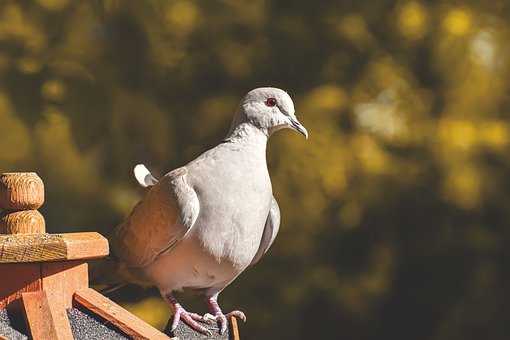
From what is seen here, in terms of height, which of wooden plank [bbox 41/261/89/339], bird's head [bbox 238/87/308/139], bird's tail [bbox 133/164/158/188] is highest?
bird's head [bbox 238/87/308/139]

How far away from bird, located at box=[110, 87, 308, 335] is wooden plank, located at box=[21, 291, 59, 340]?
46 cm

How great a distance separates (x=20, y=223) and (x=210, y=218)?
1.60ft

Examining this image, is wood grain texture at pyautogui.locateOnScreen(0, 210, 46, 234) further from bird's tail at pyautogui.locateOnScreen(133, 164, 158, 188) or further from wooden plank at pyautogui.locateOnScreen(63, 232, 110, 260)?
bird's tail at pyautogui.locateOnScreen(133, 164, 158, 188)

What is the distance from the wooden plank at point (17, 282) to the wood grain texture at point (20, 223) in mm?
66

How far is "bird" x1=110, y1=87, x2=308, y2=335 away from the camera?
5.72 feet

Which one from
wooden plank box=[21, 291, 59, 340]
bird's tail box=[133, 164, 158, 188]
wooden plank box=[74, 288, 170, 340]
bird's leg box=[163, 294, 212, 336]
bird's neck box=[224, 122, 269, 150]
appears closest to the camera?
wooden plank box=[21, 291, 59, 340]

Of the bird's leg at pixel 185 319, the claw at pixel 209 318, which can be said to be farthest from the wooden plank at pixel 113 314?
the claw at pixel 209 318

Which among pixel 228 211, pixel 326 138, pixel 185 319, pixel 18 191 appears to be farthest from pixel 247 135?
pixel 326 138

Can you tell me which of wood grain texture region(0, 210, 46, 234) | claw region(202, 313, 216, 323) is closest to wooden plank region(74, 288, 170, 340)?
wood grain texture region(0, 210, 46, 234)

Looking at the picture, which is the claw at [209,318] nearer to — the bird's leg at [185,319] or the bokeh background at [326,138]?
the bird's leg at [185,319]

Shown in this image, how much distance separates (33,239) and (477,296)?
8.51 feet

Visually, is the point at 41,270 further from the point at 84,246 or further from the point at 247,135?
the point at 247,135

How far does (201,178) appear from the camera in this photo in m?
1.77

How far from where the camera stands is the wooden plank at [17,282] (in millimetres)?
1272
